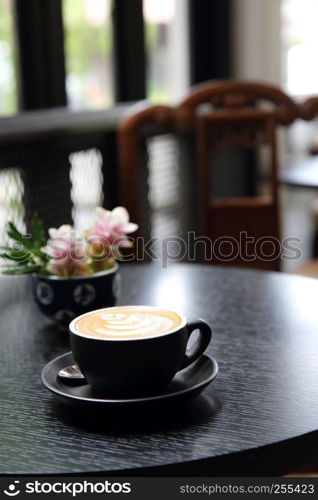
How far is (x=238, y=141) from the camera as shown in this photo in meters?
2.05

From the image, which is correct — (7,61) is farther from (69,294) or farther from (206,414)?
(206,414)

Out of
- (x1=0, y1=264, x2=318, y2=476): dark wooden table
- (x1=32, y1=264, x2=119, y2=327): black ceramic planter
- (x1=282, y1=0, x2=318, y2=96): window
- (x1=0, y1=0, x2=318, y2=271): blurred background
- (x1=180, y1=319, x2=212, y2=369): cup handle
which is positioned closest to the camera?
(x1=0, y1=264, x2=318, y2=476): dark wooden table

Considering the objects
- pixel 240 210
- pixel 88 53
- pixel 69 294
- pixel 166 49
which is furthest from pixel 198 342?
pixel 166 49

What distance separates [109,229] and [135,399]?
344mm

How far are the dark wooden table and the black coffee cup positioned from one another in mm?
26

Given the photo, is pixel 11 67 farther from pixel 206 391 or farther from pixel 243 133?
pixel 206 391

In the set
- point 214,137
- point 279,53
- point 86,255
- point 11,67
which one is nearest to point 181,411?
point 86,255

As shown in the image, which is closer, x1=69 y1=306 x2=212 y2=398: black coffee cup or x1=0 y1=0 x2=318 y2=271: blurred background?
x1=69 y1=306 x2=212 y2=398: black coffee cup

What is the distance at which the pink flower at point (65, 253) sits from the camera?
0.99m

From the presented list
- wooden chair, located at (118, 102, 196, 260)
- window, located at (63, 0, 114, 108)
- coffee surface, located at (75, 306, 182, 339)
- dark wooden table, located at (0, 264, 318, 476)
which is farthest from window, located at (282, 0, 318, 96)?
coffee surface, located at (75, 306, 182, 339)

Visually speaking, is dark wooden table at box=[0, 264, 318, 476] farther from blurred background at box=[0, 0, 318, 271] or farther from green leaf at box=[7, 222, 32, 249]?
blurred background at box=[0, 0, 318, 271]

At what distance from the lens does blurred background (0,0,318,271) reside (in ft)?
7.49

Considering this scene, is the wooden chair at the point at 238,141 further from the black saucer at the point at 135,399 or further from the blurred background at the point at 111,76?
the black saucer at the point at 135,399

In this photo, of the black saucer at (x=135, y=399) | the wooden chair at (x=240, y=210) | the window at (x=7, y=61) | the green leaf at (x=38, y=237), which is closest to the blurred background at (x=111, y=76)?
the window at (x=7, y=61)
